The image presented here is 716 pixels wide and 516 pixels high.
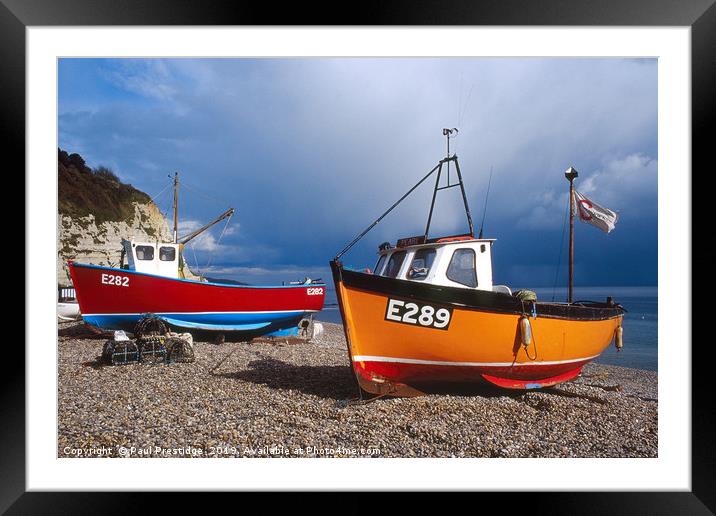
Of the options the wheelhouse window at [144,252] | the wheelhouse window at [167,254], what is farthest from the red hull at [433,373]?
the wheelhouse window at [144,252]

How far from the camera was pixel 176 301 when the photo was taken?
845 centimetres

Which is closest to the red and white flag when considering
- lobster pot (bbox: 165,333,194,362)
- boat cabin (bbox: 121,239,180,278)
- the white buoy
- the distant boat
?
the distant boat

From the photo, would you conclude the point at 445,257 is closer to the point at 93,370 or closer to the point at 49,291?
the point at 49,291

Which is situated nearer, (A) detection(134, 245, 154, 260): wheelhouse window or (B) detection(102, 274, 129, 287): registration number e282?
(B) detection(102, 274, 129, 287): registration number e282

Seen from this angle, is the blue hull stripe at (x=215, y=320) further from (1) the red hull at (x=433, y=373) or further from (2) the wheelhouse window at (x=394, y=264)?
(1) the red hull at (x=433, y=373)

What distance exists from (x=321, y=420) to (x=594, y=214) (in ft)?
17.0

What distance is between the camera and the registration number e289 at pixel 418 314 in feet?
15.7

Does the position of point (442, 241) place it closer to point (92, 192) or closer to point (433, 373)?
point (433, 373)

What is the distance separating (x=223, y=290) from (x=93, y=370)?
3167mm

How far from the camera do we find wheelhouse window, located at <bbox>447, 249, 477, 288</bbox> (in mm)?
5211

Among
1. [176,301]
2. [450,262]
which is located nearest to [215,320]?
[176,301]

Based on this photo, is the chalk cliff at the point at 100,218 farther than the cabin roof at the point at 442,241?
Yes

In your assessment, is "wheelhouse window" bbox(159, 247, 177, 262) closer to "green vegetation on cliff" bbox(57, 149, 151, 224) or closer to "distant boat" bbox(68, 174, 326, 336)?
"distant boat" bbox(68, 174, 326, 336)
